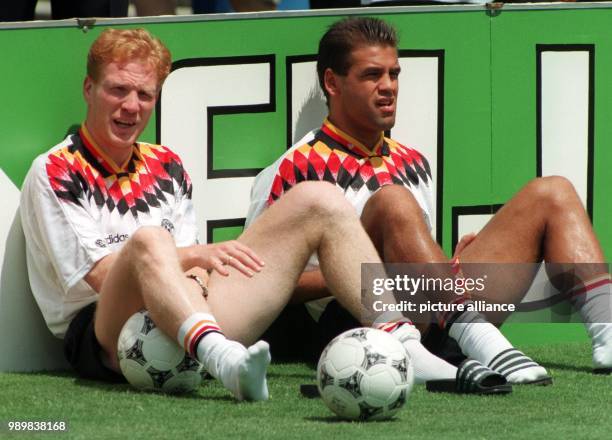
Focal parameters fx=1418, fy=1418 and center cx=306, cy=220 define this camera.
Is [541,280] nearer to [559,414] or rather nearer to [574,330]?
[574,330]

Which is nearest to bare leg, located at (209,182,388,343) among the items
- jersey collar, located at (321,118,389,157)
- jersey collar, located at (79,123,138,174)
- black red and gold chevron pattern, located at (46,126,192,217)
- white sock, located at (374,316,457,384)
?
white sock, located at (374,316,457,384)

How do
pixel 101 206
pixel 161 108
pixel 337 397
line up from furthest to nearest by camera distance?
pixel 161 108 < pixel 101 206 < pixel 337 397

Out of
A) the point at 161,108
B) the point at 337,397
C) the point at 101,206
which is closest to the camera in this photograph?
the point at 337,397

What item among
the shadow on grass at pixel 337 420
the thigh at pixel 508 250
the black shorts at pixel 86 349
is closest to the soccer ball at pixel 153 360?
the black shorts at pixel 86 349

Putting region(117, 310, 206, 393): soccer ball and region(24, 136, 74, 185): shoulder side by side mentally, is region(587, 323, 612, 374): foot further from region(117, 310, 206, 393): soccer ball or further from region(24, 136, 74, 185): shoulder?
region(24, 136, 74, 185): shoulder

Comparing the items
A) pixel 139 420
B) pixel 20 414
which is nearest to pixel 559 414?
pixel 139 420

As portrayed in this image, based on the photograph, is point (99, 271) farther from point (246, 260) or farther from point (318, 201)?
point (318, 201)

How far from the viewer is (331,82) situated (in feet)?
22.3

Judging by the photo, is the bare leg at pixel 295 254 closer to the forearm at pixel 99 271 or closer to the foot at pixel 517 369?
the forearm at pixel 99 271

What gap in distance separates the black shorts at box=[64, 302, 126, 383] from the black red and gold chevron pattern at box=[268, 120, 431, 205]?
40.4 inches

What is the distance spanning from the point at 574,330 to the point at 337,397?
2481 millimetres

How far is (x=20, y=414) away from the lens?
5.19 meters

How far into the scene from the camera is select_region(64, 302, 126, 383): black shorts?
593 centimetres

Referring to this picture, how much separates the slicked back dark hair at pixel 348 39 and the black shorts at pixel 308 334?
1.10 metres
